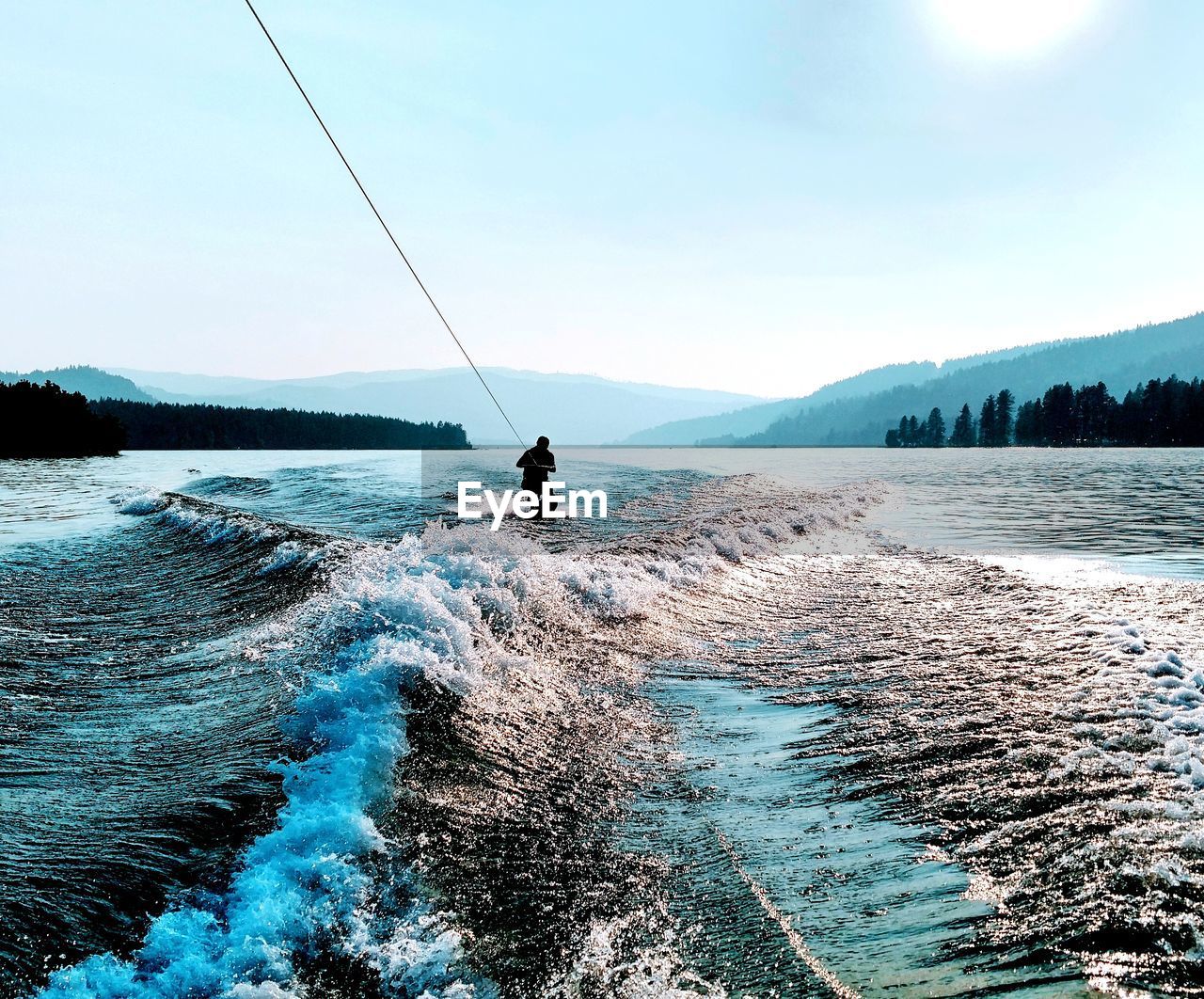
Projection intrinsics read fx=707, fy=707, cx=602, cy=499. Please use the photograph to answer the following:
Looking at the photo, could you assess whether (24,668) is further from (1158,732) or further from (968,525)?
(968,525)

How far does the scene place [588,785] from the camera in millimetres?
5516

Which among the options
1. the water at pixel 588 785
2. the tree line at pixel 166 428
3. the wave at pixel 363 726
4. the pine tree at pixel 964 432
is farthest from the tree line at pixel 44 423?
the pine tree at pixel 964 432

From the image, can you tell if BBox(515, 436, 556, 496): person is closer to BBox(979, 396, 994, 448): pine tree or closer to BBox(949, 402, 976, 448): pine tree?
BBox(979, 396, 994, 448): pine tree

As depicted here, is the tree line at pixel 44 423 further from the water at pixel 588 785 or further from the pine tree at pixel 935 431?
the pine tree at pixel 935 431

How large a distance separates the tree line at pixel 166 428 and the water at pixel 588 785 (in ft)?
287

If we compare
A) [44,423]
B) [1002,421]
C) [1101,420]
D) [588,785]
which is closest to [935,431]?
[1002,421]

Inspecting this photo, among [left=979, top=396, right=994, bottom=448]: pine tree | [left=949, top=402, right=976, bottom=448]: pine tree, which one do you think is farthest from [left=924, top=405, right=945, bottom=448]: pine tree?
[left=979, top=396, right=994, bottom=448]: pine tree

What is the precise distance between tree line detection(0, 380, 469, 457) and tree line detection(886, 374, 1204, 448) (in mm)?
136038

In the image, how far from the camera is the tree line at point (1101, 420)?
120m

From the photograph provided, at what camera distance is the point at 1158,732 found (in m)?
5.90

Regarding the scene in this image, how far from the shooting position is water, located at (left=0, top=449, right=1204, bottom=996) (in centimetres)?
354

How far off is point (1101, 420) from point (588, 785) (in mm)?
162552

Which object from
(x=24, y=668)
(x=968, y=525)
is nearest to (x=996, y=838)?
(x=24, y=668)

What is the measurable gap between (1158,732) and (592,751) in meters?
4.75
